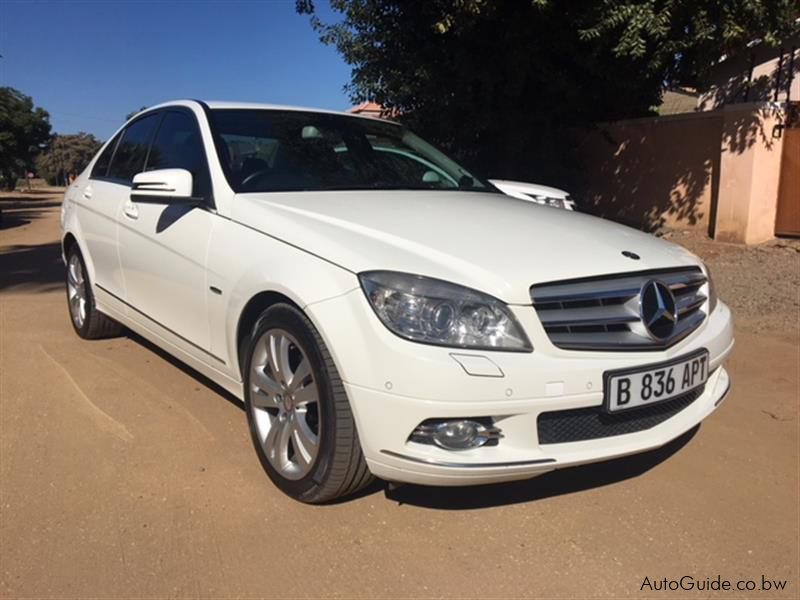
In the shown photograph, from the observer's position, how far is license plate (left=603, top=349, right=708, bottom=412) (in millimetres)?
2521

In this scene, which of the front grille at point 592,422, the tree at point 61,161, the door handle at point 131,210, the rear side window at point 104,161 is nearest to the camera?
the front grille at point 592,422

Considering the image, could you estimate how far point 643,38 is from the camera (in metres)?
7.99

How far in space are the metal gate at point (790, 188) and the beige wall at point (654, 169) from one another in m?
0.82

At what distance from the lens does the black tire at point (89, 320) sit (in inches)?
195

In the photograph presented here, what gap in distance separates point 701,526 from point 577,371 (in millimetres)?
930

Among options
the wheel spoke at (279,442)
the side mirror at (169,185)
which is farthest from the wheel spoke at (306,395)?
the side mirror at (169,185)

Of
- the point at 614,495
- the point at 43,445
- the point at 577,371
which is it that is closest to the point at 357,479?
the point at 577,371

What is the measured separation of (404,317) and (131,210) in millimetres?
2377

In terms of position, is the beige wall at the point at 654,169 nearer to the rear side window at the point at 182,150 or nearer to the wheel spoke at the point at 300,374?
the rear side window at the point at 182,150

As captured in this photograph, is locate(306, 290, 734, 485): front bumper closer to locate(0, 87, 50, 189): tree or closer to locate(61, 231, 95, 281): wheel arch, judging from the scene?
locate(61, 231, 95, 281): wheel arch

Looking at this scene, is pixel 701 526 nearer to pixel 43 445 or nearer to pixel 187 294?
pixel 187 294

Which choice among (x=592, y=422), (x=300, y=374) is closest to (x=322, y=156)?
(x=300, y=374)

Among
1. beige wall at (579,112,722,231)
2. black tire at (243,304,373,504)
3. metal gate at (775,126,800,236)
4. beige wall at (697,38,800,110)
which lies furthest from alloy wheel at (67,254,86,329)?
beige wall at (697,38,800,110)

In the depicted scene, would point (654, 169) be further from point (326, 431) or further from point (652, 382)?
point (326, 431)
